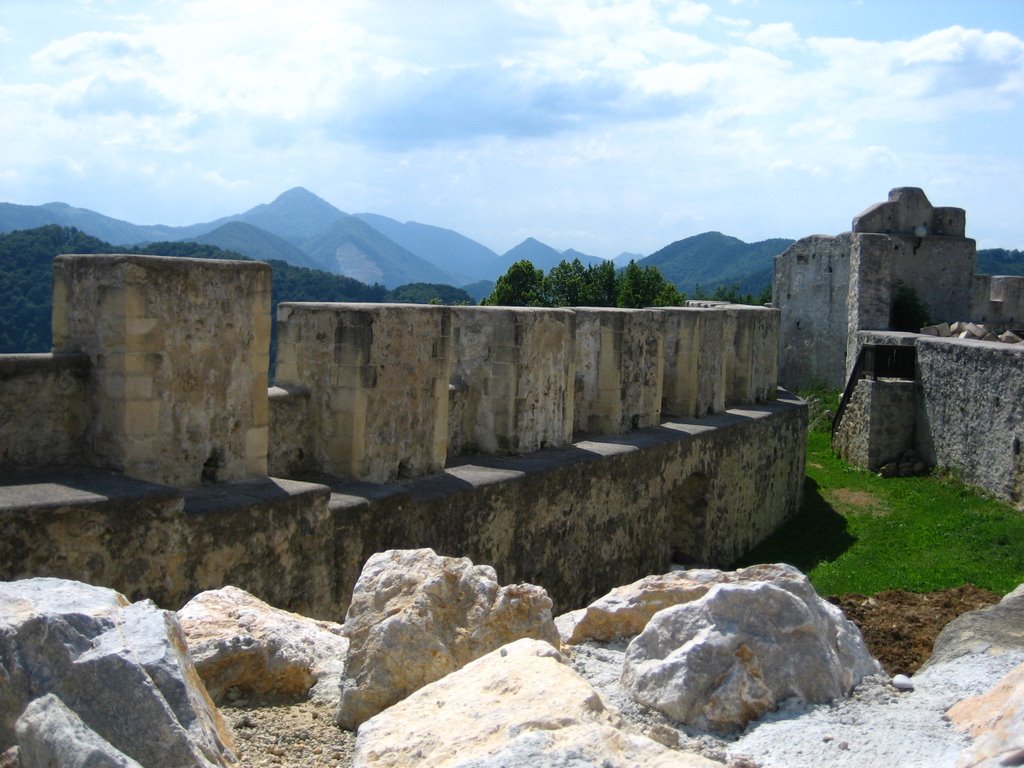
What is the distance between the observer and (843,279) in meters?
21.8

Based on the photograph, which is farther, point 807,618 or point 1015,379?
point 1015,379

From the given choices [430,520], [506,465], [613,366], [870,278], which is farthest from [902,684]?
[870,278]

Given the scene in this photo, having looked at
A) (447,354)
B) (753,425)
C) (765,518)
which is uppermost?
(447,354)

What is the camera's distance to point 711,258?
14050 centimetres

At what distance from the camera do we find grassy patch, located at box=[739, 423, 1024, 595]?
10.7 m

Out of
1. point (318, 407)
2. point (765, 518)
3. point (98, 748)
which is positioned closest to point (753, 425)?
point (765, 518)

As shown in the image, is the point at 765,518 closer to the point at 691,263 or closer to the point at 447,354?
the point at 447,354

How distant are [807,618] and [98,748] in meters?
2.40

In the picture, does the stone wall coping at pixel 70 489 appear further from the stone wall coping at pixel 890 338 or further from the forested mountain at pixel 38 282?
the forested mountain at pixel 38 282

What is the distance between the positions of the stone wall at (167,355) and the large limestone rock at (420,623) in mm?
2158

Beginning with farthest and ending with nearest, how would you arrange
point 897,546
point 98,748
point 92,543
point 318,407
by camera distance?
point 897,546 → point 318,407 → point 92,543 → point 98,748

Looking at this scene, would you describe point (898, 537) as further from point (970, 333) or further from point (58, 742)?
point (58, 742)

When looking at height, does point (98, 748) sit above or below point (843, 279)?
below

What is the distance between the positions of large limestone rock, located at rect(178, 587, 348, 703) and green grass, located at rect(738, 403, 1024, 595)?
6.77m
